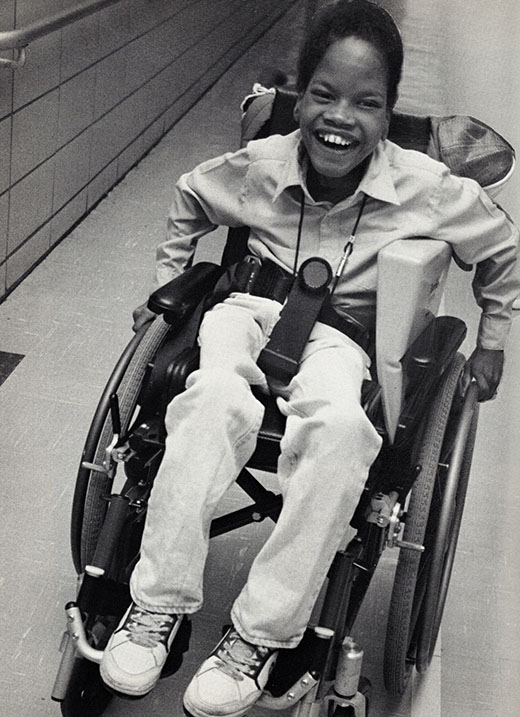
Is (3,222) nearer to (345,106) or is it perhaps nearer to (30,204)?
(30,204)

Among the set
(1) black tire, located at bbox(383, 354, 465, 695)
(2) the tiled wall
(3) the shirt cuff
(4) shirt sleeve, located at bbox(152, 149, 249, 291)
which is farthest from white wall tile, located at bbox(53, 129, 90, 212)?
(1) black tire, located at bbox(383, 354, 465, 695)

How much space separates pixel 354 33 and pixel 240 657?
1.00 metres

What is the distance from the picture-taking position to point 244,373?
1638 mm

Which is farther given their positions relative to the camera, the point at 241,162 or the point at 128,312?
the point at 128,312

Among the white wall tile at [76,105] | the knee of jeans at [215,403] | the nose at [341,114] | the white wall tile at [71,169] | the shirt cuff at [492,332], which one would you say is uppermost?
the nose at [341,114]

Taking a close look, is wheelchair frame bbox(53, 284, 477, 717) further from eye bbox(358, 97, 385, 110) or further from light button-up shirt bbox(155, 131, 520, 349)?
eye bbox(358, 97, 385, 110)

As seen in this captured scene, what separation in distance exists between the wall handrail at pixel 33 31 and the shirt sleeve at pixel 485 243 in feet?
3.80

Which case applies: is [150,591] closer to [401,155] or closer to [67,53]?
[401,155]

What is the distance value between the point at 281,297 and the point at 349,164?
25 cm

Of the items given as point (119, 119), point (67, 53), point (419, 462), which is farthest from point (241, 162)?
point (119, 119)

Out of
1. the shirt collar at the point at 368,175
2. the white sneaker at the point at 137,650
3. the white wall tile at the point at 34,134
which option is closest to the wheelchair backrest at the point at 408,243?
the shirt collar at the point at 368,175

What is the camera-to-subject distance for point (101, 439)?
1.70 m

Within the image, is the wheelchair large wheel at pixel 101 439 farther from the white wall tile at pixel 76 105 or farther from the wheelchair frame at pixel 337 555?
the white wall tile at pixel 76 105

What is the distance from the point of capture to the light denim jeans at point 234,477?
147 cm
